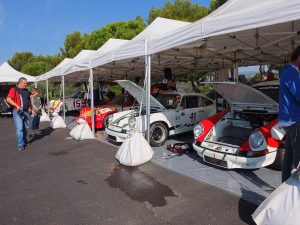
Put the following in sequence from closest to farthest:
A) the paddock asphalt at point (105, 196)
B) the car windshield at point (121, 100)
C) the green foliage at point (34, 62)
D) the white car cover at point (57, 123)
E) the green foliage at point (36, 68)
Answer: the paddock asphalt at point (105, 196)
the car windshield at point (121, 100)
the white car cover at point (57, 123)
the green foliage at point (36, 68)
the green foliage at point (34, 62)

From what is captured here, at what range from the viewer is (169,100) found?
869 centimetres

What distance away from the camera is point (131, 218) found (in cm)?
377

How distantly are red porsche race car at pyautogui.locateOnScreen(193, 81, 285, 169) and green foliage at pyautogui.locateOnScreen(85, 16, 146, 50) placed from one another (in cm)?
2149

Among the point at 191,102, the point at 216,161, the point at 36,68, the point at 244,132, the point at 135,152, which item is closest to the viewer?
the point at 216,161

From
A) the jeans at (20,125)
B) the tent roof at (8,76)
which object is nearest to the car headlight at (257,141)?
the jeans at (20,125)

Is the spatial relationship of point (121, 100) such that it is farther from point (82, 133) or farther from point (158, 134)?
point (158, 134)

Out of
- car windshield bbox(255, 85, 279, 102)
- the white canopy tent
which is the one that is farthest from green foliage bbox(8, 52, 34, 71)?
car windshield bbox(255, 85, 279, 102)

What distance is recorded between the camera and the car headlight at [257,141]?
4.93 meters

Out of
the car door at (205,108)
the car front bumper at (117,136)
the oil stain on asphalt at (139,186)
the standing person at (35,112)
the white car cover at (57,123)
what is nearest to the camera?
the oil stain on asphalt at (139,186)

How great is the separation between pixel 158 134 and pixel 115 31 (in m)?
23.2

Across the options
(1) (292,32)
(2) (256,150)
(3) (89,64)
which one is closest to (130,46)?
(3) (89,64)

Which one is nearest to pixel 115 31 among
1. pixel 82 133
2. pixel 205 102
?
pixel 82 133

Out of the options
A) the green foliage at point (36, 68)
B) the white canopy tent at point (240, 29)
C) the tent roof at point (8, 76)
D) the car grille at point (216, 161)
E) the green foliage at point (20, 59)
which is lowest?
the car grille at point (216, 161)

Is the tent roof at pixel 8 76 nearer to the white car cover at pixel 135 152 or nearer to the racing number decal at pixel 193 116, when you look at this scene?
the racing number decal at pixel 193 116
